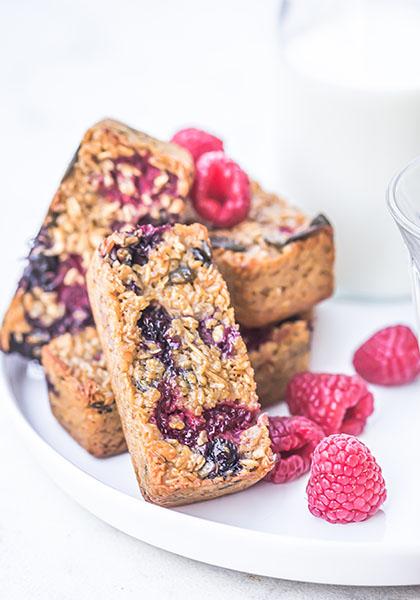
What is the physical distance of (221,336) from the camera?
6.73ft

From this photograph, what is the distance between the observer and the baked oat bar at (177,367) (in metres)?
1.94

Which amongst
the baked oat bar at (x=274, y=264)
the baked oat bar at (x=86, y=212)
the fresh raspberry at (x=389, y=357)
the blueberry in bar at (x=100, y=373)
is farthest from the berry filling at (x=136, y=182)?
the fresh raspberry at (x=389, y=357)

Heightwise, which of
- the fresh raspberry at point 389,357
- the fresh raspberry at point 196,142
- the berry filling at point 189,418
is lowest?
the fresh raspberry at point 389,357

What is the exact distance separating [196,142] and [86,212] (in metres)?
0.30

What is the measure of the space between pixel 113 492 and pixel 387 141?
105 centimetres

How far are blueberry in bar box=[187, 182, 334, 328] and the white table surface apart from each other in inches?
19.6

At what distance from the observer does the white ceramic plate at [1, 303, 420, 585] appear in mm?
1893

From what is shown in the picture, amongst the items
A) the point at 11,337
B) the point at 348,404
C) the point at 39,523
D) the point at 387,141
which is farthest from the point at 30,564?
the point at 387,141

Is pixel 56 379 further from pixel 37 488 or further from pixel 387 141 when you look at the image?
pixel 387 141

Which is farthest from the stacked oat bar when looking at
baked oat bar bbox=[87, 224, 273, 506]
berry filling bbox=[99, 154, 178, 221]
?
baked oat bar bbox=[87, 224, 273, 506]

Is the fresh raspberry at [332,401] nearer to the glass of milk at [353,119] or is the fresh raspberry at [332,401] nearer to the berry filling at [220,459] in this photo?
the berry filling at [220,459]

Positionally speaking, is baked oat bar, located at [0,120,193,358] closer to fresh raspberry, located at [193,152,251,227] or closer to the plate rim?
fresh raspberry, located at [193,152,251,227]

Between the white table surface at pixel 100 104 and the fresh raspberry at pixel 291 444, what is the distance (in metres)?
0.27

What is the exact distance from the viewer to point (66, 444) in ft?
7.27
